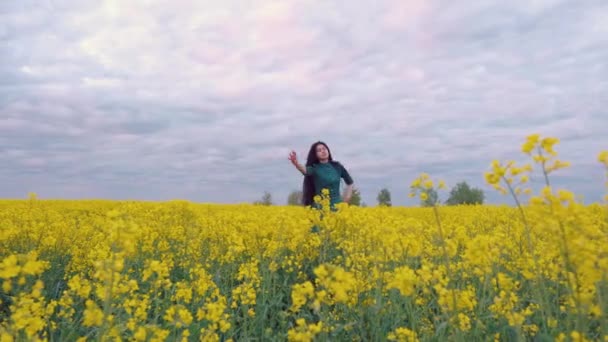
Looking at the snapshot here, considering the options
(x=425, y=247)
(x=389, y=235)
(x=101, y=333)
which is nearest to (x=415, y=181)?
(x=389, y=235)

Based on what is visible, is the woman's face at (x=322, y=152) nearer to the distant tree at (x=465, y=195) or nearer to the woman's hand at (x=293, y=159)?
the woman's hand at (x=293, y=159)

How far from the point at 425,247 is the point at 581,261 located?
139 inches

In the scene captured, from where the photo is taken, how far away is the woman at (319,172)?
912cm

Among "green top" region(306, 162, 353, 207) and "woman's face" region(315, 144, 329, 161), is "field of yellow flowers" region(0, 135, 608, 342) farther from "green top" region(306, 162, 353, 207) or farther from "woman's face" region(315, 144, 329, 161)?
"woman's face" region(315, 144, 329, 161)

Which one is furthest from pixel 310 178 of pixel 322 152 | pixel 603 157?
pixel 603 157

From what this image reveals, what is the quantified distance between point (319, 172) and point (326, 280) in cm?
685

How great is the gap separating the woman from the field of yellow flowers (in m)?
1.83

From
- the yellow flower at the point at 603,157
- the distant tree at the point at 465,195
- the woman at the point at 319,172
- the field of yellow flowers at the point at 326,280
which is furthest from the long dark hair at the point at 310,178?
the distant tree at the point at 465,195

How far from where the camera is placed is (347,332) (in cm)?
423

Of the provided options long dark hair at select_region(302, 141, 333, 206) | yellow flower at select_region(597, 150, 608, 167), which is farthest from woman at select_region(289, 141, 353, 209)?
yellow flower at select_region(597, 150, 608, 167)

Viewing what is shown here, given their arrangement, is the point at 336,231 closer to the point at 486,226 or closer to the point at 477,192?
the point at 486,226

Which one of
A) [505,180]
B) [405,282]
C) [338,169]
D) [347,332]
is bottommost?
[347,332]

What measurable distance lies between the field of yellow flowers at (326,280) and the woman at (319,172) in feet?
5.99

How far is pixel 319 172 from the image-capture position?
30.2 ft
